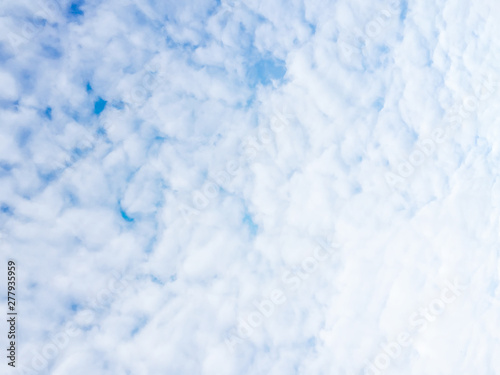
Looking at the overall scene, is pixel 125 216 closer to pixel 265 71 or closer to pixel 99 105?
pixel 99 105

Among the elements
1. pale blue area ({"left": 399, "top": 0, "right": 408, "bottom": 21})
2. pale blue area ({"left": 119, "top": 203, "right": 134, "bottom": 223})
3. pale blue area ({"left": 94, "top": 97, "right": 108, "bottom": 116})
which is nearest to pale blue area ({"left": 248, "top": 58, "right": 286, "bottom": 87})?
pale blue area ({"left": 94, "top": 97, "right": 108, "bottom": 116})

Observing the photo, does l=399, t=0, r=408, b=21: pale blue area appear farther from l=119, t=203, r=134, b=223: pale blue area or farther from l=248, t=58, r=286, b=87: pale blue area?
l=119, t=203, r=134, b=223: pale blue area

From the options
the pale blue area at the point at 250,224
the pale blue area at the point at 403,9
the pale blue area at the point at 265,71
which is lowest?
the pale blue area at the point at 250,224

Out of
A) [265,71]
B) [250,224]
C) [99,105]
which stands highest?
[265,71]

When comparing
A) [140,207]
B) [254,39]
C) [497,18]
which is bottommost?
[140,207]

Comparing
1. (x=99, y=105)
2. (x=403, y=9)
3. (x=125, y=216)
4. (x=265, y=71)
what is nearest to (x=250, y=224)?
(x=125, y=216)

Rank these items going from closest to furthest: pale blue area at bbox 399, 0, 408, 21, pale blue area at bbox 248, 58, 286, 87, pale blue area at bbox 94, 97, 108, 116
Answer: pale blue area at bbox 94, 97, 108, 116, pale blue area at bbox 248, 58, 286, 87, pale blue area at bbox 399, 0, 408, 21

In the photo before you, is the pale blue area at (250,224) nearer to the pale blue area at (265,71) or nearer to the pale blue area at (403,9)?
the pale blue area at (265,71)

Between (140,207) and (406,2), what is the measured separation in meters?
9.87

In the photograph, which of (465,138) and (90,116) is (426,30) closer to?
(465,138)

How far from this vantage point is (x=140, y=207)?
25.0ft

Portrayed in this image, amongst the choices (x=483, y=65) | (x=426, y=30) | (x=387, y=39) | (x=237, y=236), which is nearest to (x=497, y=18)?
(x=483, y=65)

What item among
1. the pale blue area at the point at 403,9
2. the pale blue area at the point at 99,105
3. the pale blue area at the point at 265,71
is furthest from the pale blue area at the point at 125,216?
the pale blue area at the point at 403,9

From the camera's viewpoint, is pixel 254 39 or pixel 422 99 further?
pixel 422 99
